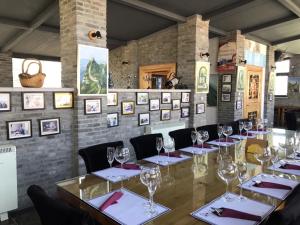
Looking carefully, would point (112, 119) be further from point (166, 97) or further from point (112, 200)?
point (112, 200)

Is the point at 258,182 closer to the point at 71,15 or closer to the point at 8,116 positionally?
the point at 8,116

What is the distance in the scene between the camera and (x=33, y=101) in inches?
130

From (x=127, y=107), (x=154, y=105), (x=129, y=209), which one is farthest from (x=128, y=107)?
(x=129, y=209)

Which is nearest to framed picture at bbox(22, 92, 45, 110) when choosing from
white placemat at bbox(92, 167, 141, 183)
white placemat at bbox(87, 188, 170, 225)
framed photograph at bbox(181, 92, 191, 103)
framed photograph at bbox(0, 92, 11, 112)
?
framed photograph at bbox(0, 92, 11, 112)

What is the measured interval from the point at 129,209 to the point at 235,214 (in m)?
0.59

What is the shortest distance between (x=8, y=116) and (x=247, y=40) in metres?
7.14

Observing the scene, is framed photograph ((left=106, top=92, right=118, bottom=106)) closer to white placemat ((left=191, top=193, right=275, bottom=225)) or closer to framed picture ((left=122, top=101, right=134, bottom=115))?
framed picture ((left=122, top=101, right=134, bottom=115))

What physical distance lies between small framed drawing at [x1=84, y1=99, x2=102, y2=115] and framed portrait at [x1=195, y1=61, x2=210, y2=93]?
265cm

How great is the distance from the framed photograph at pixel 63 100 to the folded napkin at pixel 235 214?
8.97 feet

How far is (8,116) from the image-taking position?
3.12 meters

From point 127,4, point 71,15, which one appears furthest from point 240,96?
point 71,15

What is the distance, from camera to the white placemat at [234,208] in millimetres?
1376

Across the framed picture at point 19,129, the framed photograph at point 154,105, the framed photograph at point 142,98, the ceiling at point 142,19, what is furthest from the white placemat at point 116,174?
the ceiling at point 142,19

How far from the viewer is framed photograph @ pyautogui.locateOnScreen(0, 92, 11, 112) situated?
3.04 m
